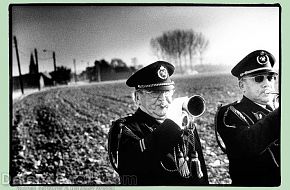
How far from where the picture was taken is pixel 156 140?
5188mm

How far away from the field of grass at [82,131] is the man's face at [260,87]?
0.40 ft

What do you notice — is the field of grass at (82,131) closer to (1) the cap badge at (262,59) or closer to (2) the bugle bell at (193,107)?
(2) the bugle bell at (193,107)

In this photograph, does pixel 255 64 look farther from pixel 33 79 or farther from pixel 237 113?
pixel 33 79

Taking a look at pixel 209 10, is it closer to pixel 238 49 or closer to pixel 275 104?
pixel 238 49

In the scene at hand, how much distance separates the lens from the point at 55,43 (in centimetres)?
550

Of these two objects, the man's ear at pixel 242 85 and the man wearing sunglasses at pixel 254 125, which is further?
the man's ear at pixel 242 85

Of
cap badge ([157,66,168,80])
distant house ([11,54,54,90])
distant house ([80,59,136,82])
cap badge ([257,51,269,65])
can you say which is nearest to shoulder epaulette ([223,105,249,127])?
cap badge ([257,51,269,65])

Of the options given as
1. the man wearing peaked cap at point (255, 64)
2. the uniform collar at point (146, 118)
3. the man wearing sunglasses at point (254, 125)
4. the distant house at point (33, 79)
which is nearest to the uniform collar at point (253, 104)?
the man wearing sunglasses at point (254, 125)

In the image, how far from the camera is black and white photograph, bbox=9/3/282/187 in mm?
5398

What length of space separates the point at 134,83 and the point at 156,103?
306mm

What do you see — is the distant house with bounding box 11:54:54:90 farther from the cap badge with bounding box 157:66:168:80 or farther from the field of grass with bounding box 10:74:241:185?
the cap badge with bounding box 157:66:168:80

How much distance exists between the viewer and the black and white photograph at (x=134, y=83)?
5398mm

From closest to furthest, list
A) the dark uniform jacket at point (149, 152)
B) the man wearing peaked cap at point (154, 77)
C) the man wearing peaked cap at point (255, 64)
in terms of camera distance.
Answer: the dark uniform jacket at point (149, 152) < the man wearing peaked cap at point (154, 77) < the man wearing peaked cap at point (255, 64)

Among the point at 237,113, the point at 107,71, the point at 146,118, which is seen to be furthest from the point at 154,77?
the point at 237,113
